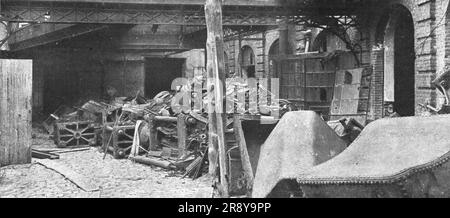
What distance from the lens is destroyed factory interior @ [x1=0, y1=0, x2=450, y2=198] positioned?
5039 mm

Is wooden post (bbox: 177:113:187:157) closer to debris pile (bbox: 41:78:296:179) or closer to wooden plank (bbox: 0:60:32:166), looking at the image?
debris pile (bbox: 41:78:296:179)

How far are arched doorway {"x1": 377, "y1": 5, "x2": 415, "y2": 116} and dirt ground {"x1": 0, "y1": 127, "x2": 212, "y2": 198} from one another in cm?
777

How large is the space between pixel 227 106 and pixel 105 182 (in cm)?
327

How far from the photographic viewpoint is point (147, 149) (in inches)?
453

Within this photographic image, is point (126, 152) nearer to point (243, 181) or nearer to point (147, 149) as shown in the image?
point (147, 149)

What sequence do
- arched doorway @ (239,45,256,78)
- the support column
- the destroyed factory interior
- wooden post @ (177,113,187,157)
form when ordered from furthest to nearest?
arched doorway @ (239,45,256,78), the support column, wooden post @ (177,113,187,157), the destroyed factory interior

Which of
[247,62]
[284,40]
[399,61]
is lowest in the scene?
[399,61]

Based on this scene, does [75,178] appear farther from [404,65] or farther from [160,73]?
[160,73]

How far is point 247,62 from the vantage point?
25.1m

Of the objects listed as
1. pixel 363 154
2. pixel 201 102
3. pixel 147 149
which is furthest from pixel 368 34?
pixel 363 154

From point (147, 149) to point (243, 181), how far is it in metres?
4.93

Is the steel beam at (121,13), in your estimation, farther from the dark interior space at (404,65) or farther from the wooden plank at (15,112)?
the wooden plank at (15,112)

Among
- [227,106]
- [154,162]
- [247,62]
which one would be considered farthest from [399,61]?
[247,62]

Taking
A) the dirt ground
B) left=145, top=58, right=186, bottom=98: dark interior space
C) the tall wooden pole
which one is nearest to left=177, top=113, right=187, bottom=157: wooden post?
the dirt ground
